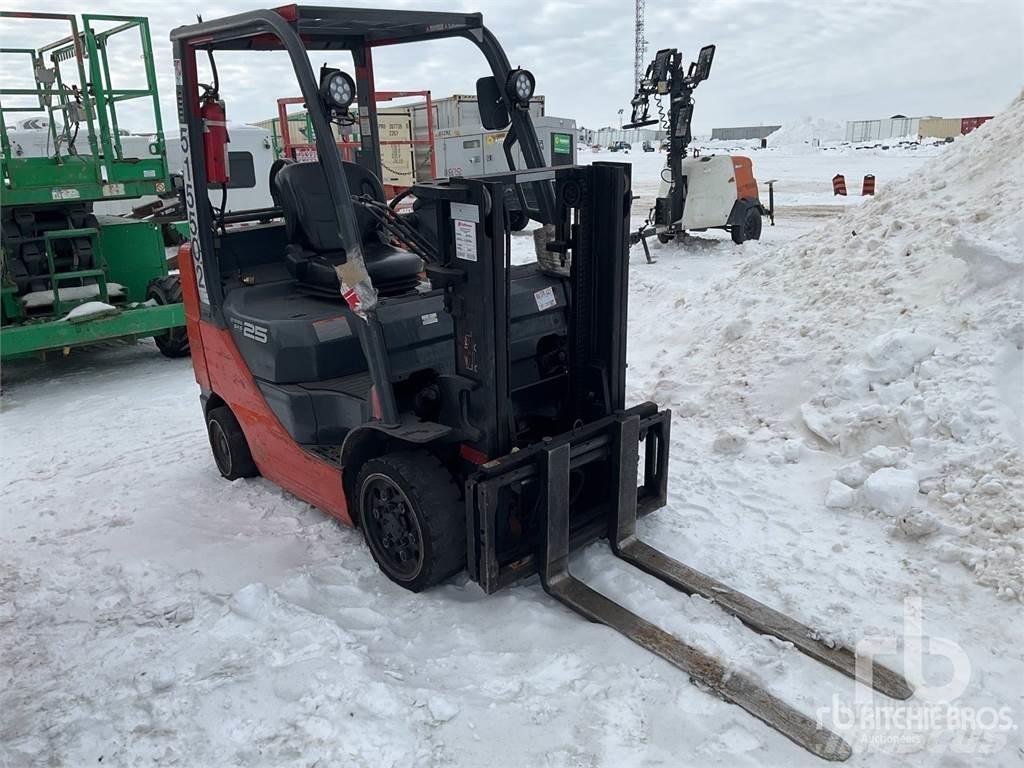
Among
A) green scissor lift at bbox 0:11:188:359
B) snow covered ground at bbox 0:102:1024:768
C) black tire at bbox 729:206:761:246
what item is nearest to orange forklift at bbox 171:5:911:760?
snow covered ground at bbox 0:102:1024:768

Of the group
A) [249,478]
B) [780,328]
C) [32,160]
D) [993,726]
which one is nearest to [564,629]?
[993,726]

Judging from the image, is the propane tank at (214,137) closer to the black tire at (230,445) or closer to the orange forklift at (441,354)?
the orange forklift at (441,354)

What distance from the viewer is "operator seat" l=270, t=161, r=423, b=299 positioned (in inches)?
185

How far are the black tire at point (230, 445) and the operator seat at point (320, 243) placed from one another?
3.50 ft

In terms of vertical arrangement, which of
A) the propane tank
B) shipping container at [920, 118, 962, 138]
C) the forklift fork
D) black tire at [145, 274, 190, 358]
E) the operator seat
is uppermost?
shipping container at [920, 118, 962, 138]

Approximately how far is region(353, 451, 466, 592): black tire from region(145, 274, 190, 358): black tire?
572 centimetres

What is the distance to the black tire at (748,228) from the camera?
14344 mm

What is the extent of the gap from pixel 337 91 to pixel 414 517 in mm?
1945

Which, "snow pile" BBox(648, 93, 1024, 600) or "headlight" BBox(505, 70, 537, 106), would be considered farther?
"headlight" BBox(505, 70, 537, 106)

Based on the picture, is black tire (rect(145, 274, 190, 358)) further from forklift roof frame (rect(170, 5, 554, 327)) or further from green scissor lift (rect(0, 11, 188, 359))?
forklift roof frame (rect(170, 5, 554, 327))

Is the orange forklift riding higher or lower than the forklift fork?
higher

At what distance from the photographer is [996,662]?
10.4 ft

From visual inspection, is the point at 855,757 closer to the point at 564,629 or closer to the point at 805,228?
the point at 564,629

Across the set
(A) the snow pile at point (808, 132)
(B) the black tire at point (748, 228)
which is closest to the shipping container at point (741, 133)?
(A) the snow pile at point (808, 132)
